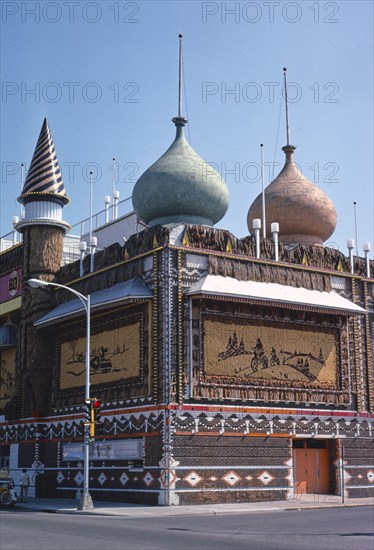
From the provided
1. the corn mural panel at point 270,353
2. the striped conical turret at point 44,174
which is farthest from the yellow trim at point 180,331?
the striped conical turret at point 44,174

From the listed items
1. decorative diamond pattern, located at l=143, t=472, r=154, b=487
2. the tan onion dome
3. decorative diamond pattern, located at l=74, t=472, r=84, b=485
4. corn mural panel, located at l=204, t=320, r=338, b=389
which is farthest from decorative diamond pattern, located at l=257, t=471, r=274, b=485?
the tan onion dome

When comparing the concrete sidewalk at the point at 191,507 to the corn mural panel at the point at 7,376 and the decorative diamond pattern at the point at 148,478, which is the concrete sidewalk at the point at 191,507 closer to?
the decorative diamond pattern at the point at 148,478

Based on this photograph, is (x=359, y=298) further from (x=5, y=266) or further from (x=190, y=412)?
(x=5, y=266)

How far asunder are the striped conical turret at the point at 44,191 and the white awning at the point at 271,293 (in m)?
12.0

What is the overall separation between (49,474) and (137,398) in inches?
349

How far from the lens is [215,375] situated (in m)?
34.7

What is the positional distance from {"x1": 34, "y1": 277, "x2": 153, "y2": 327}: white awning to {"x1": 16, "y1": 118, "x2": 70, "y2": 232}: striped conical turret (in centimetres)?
522

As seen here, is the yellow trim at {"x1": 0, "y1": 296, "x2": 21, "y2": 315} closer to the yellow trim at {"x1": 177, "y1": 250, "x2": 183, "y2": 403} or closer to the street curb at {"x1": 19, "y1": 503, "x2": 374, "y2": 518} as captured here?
the yellow trim at {"x1": 177, "y1": 250, "x2": 183, "y2": 403}

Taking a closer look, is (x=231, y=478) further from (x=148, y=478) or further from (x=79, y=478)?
(x=79, y=478)

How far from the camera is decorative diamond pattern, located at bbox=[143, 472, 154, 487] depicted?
33438 mm

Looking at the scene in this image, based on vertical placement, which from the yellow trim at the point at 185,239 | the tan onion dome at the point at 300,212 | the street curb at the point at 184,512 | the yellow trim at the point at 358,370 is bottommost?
the street curb at the point at 184,512

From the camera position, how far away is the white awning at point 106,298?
113 ft

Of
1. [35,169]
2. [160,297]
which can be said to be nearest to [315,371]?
[160,297]

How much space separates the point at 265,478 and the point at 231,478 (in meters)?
1.80
